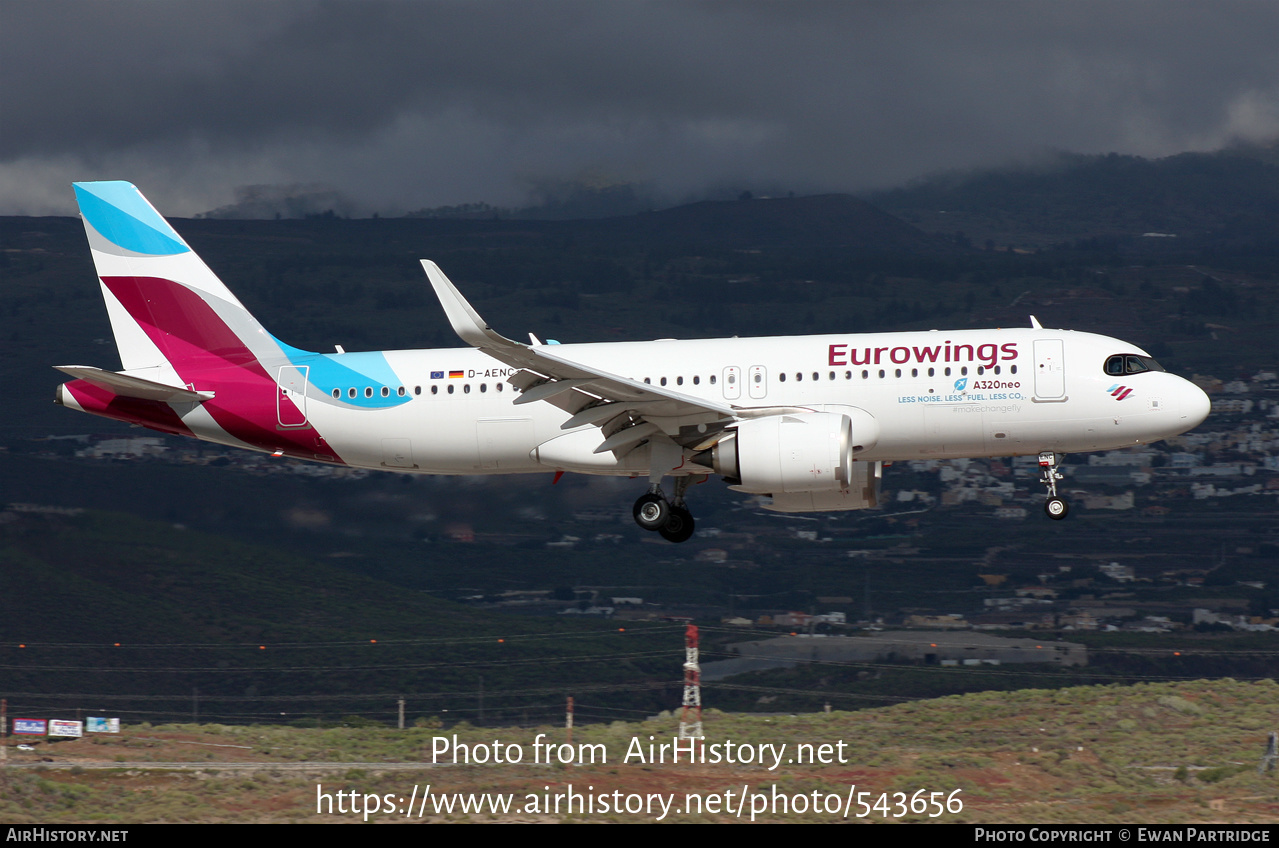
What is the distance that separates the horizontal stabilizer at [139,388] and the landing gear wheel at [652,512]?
37.4ft

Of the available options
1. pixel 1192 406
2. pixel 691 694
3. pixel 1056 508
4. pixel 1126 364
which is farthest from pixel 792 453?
pixel 691 694

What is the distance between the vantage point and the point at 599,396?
32344 mm

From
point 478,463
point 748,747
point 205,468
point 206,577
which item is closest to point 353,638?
point 206,577

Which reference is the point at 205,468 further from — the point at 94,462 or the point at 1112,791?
the point at 1112,791

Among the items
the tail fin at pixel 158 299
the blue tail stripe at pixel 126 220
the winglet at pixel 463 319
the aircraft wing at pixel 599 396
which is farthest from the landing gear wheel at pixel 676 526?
the blue tail stripe at pixel 126 220

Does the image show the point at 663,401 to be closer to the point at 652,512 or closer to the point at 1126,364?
the point at 652,512

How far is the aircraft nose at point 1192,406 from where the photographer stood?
33.0 meters

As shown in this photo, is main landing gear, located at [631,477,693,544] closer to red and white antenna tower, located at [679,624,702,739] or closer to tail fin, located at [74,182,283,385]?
red and white antenna tower, located at [679,624,702,739]

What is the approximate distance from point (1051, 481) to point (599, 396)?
11247 millimetres

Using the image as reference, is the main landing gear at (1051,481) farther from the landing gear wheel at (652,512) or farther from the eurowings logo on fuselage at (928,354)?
the landing gear wheel at (652,512)

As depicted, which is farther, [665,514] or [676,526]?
[676,526]

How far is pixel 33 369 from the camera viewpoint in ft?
612

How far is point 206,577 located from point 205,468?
1250 cm

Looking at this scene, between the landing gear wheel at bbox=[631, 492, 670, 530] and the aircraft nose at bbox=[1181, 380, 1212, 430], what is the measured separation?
12682 millimetres
